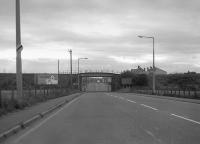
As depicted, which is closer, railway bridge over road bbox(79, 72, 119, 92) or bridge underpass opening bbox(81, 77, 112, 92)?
railway bridge over road bbox(79, 72, 119, 92)

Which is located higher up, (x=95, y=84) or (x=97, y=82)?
(x=97, y=82)

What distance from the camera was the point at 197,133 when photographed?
12.7 metres

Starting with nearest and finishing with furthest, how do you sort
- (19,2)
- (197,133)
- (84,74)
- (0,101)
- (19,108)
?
(197,133), (0,101), (19,108), (19,2), (84,74)

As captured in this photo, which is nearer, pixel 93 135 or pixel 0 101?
pixel 93 135

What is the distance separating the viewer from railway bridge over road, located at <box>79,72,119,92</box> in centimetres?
13530

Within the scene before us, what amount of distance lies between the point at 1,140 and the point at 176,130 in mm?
6021

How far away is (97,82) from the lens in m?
171

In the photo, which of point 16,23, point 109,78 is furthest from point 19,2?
point 109,78

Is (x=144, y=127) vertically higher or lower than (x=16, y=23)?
lower

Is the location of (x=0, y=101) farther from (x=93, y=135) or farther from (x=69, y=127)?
(x=93, y=135)

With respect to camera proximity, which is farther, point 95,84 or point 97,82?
point 95,84

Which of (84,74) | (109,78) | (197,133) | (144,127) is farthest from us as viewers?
(109,78)

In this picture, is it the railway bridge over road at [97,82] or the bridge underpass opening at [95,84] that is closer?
the railway bridge over road at [97,82]

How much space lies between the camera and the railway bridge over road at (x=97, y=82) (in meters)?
135
